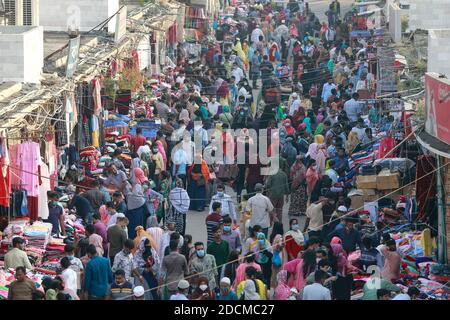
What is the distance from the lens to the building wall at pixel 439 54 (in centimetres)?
2772

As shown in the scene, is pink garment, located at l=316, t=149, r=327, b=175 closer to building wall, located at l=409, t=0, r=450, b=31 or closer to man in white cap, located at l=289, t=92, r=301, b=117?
man in white cap, located at l=289, t=92, r=301, b=117

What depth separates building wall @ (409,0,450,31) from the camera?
35844 mm

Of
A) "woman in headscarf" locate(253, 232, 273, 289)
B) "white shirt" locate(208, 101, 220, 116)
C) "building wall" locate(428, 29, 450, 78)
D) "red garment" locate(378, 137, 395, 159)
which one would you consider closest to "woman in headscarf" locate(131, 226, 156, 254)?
"woman in headscarf" locate(253, 232, 273, 289)

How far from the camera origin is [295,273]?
21828 millimetres

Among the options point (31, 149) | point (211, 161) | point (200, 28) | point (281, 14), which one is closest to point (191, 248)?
point (31, 149)

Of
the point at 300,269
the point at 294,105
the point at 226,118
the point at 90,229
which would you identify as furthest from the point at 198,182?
the point at 300,269

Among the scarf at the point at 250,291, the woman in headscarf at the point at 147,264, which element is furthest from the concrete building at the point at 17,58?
the scarf at the point at 250,291

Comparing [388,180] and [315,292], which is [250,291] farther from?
[388,180]

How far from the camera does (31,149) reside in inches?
969

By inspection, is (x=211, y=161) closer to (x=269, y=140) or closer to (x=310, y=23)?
(x=269, y=140)

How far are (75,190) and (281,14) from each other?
25917 mm

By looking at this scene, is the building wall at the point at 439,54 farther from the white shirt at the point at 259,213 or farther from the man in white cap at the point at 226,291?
the man in white cap at the point at 226,291

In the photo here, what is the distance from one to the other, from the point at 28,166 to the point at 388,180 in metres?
5.13

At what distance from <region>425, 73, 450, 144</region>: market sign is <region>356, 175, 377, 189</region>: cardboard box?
2.68 m
